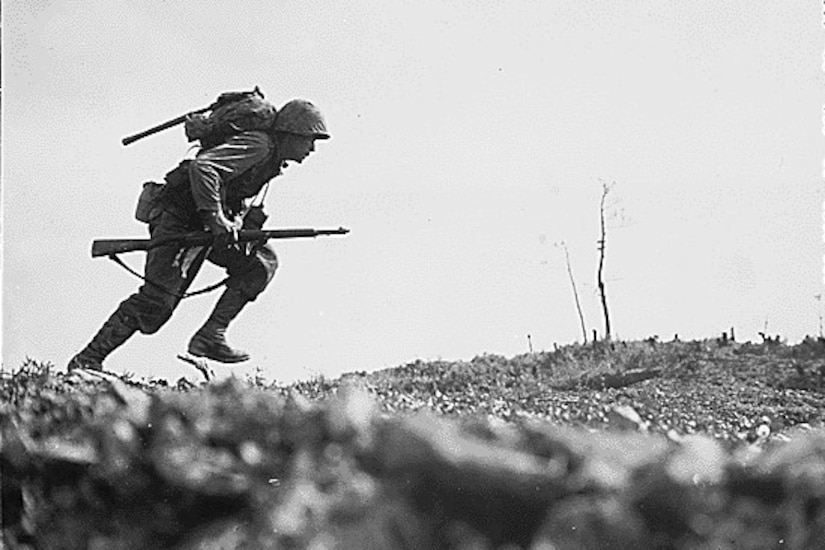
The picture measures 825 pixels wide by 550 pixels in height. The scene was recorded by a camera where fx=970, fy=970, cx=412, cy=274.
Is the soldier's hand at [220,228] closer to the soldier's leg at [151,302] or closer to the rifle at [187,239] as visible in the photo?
the rifle at [187,239]

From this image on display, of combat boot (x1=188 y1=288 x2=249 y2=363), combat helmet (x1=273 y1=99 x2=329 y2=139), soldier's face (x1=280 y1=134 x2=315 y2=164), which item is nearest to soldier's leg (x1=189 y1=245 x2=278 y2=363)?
combat boot (x1=188 y1=288 x2=249 y2=363)

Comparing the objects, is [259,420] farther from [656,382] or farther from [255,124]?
[656,382]

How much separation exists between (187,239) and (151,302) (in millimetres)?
230

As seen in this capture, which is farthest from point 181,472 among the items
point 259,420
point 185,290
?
point 185,290

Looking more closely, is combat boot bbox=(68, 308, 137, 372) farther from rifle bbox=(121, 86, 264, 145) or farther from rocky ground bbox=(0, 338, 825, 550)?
rocky ground bbox=(0, 338, 825, 550)

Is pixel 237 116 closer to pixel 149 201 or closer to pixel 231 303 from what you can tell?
pixel 149 201

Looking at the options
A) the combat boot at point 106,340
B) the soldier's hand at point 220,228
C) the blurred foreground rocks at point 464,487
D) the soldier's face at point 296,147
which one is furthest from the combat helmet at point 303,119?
the blurred foreground rocks at point 464,487

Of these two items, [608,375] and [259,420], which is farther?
[608,375]

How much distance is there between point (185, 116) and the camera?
9.85 feet

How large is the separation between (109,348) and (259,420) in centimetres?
224

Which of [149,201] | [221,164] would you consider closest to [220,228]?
[221,164]

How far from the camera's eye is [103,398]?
1.05 metres

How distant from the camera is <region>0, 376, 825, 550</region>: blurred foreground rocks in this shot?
0.56 meters

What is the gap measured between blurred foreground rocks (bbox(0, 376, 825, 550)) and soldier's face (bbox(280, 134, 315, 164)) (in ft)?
6.87
